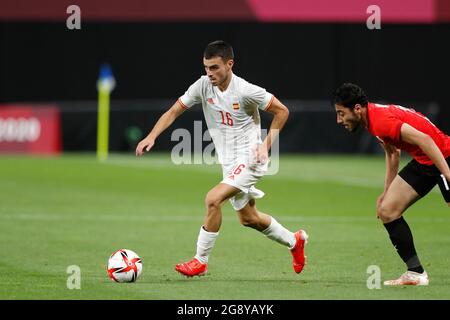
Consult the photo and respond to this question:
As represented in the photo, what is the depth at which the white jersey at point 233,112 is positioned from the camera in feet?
33.2

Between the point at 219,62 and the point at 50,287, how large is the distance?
2608 millimetres

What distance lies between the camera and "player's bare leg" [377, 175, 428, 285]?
370 inches

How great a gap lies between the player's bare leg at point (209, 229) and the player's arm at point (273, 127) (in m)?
0.43

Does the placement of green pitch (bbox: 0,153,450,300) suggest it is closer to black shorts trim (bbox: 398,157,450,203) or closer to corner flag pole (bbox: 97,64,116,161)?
black shorts trim (bbox: 398,157,450,203)

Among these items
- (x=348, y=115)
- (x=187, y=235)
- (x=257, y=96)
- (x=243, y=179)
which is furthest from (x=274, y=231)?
(x=187, y=235)

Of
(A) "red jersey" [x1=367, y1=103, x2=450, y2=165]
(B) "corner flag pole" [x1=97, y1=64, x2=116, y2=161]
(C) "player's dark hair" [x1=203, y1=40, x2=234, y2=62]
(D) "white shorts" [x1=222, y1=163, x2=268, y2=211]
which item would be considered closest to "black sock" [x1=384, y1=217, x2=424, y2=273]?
(A) "red jersey" [x1=367, y1=103, x2=450, y2=165]

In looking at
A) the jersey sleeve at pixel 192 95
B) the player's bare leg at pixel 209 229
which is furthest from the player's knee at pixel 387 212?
the jersey sleeve at pixel 192 95

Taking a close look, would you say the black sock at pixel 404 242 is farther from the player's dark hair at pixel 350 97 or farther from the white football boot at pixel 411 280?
the player's dark hair at pixel 350 97

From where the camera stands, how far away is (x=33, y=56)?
108 feet

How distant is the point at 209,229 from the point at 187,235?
3795mm

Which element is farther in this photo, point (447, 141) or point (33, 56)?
point (33, 56)
